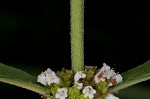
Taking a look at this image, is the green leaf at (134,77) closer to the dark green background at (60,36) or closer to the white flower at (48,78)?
the white flower at (48,78)

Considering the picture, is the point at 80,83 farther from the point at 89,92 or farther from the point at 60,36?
the point at 60,36

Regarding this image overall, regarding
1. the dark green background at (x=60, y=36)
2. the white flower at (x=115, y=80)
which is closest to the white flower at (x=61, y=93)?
the white flower at (x=115, y=80)

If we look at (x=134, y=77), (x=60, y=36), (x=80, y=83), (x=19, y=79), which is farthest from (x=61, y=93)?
(x=60, y=36)

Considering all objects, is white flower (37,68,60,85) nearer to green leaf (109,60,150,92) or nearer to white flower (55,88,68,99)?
white flower (55,88,68,99)

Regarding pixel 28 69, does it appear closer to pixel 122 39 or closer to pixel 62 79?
pixel 122 39

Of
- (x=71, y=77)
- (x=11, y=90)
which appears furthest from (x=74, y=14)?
(x=11, y=90)
